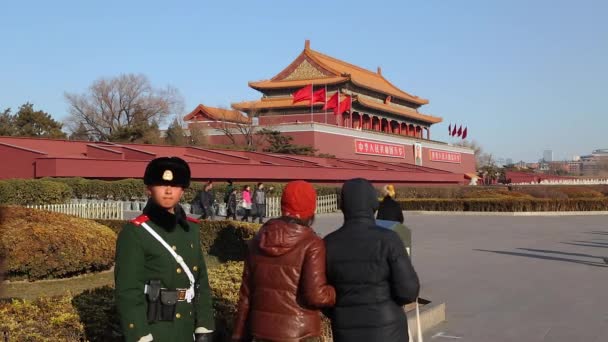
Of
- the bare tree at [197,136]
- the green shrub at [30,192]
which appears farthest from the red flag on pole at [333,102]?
the green shrub at [30,192]

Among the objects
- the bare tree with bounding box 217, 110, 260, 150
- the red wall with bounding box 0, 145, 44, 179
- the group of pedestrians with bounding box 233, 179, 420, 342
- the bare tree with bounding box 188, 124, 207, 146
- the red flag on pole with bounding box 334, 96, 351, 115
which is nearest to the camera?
the group of pedestrians with bounding box 233, 179, 420, 342

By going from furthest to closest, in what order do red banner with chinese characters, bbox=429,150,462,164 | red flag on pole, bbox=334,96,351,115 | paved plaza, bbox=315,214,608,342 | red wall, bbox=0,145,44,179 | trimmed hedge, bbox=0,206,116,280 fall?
red banner with chinese characters, bbox=429,150,462,164 < red flag on pole, bbox=334,96,351,115 < red wall, bbox=0,145,44,179 < trimmed hedge, bbox=0,206,116,280 < paved plaza, bbox=315,214,608,342

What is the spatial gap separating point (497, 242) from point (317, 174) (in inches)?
792

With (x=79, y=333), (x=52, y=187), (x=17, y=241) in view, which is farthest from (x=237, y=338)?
(x=52, y=187)

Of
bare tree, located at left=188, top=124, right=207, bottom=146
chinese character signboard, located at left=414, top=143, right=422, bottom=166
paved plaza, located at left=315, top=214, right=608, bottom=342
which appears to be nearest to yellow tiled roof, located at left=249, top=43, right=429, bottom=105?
chinese character signboard, located at left=414, top=143, right=422, bottom=166

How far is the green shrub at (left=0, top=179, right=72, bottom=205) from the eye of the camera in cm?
1972

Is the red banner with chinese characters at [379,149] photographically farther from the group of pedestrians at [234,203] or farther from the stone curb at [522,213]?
the group of pedestrians at [234,203]

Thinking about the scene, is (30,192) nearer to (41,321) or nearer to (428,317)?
(428,317)

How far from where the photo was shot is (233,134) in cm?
4519

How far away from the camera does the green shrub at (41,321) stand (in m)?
4.02

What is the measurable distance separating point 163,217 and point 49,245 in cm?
652

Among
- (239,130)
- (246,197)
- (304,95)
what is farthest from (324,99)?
(246,197)

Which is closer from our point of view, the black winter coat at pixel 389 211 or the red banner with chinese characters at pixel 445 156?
the black winter coat at pixel 389 211

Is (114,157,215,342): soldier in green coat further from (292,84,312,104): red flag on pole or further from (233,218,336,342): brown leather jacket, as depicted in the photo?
(292,84,312,104): red flag on pole
